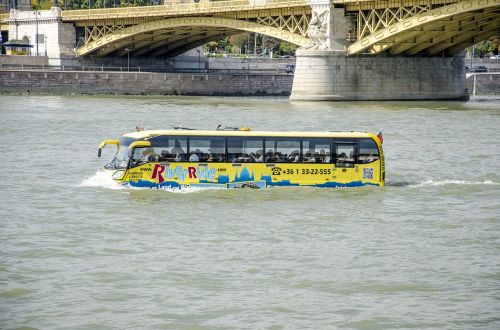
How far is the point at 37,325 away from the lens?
1744cm

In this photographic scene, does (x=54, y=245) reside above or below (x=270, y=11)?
below

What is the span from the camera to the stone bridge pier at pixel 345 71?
76.8 metres

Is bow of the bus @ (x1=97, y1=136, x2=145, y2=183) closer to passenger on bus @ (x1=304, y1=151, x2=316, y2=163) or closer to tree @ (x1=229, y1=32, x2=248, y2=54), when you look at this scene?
passenger on bus @ (x1=304, y1=151, x2=316, y2=163)

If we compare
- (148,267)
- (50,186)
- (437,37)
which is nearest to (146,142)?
(50,186)

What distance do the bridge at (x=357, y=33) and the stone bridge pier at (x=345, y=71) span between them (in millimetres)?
67

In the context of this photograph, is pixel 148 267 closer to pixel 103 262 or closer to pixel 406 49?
pixel 103 262

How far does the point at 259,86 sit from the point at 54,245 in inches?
2895

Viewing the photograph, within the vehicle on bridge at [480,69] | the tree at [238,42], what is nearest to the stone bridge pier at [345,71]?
the vehicle on bridge at [480,69]

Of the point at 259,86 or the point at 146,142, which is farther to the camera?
the point at 259,86

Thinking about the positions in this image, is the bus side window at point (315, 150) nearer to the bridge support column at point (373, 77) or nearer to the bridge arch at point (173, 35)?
the bridge support column at point (373, 77)

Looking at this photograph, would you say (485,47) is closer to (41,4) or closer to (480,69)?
(480,69)

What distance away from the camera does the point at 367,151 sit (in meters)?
30.5

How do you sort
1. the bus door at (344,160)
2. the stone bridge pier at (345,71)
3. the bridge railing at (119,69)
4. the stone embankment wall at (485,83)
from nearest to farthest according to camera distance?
the bus door at (344,160) → the stone bridge pier at (345,71) → the bridge railing at (119,69) → the stone embankment wall at (485,83)

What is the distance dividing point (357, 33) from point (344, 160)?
154 ft
